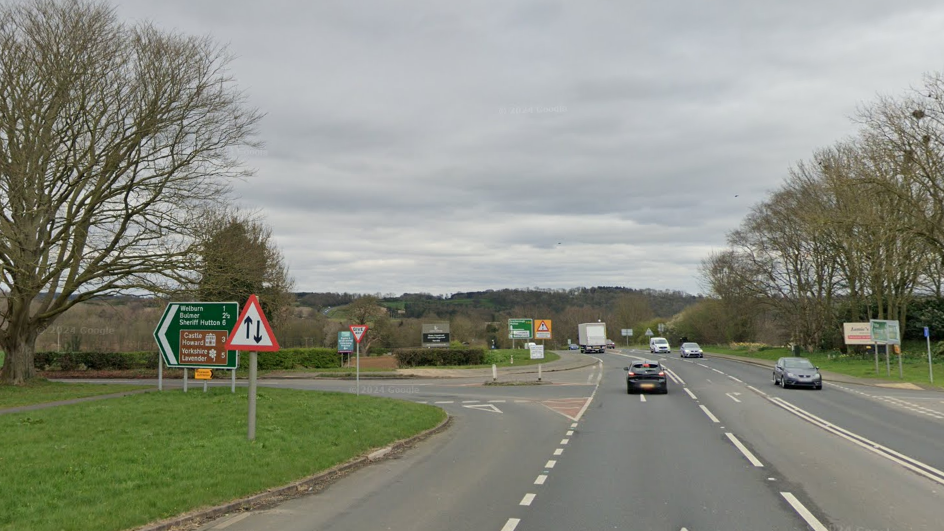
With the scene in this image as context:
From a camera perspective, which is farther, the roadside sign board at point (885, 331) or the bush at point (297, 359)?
the bush at point (297, 359)

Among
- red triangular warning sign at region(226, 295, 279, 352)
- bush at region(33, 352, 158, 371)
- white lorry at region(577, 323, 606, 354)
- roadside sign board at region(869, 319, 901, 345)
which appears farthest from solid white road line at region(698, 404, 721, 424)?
white lorry at region(577, 323, 606, 354)

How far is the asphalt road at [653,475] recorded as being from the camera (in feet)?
26.2

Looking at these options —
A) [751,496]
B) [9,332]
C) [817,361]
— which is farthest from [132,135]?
[817,361]

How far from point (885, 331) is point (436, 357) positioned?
28446 mm

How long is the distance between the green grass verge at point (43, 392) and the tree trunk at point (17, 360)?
48 centimetres

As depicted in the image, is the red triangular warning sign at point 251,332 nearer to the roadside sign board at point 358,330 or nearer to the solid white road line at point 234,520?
the solid white road line at point 234,520

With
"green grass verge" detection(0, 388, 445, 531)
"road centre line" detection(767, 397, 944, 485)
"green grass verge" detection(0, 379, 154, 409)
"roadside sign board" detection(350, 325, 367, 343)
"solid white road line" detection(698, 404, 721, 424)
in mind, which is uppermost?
"roadside sign board" detection(350, 325, 367, 343)

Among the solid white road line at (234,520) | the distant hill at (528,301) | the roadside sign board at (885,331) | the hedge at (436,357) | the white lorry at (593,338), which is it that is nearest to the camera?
the solid white road line at (234,520)

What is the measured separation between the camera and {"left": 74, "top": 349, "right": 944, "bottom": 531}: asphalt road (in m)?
8.00

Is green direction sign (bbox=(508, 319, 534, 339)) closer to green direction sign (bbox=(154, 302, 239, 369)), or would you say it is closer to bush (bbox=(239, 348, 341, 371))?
bush (bbox=(239, 348, 341, 371))

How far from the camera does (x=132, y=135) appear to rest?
24.1 m

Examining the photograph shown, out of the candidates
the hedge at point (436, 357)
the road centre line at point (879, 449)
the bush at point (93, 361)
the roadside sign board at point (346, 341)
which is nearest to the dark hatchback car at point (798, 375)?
the road centre line at point (879, 449)

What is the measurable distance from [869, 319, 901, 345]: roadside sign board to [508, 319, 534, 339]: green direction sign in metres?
19.4

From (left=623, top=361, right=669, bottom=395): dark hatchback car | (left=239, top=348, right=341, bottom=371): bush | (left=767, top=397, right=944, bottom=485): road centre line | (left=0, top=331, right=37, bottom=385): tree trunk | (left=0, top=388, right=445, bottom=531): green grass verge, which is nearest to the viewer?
(left=0, top=388, right=445, bottom=531): green grass verge
